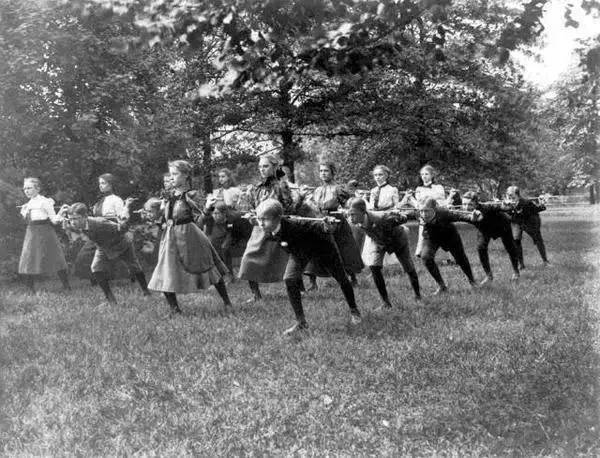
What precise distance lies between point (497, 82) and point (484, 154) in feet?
9.97

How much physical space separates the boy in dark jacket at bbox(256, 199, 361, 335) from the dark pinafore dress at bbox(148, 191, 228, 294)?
1.78 metres

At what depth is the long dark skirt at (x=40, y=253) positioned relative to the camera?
37.0ft

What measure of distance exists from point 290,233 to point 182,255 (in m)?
2.05

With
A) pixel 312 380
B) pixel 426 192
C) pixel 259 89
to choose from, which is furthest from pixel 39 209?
pixel 259 89

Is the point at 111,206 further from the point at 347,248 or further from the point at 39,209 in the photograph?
the point at 347,248

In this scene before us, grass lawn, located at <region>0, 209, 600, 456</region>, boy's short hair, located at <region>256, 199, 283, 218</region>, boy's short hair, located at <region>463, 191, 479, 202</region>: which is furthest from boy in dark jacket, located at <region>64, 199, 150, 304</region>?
boy's short hair, located at <region>463, 191, 479, 202</region>

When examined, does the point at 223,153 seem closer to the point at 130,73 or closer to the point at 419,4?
the point at 130,73

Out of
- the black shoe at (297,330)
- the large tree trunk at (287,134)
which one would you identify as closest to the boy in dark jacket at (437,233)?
the black shoe at (297,330)

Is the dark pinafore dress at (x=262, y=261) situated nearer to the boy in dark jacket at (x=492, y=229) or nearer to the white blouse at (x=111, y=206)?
the white blouse at (x=111, y=206)

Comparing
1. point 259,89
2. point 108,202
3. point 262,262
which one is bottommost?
point 262,262

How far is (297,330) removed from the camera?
6793mm

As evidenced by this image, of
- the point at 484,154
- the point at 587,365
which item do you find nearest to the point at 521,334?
the point at 587,365

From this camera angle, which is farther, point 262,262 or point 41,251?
point 41,251

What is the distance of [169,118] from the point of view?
15.1m
